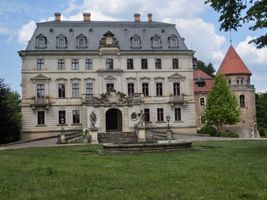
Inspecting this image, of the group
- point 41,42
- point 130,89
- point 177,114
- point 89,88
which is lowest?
point 177,114

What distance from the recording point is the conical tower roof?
6025 cm

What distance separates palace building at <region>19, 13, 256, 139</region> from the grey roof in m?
0.11

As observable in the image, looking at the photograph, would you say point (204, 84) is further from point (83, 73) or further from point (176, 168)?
point (176, 168)

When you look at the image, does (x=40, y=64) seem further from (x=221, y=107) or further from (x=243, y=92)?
(x=243, y=92)

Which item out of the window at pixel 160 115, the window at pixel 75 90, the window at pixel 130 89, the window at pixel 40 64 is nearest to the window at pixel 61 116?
the window at pixel 75 90

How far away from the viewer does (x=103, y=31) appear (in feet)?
174

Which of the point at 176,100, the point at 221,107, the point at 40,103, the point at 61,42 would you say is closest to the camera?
the point at 40,103

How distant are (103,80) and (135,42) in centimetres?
624

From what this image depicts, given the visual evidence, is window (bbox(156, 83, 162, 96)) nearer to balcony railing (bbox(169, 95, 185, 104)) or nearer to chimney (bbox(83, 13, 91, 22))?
balcony railing (bbox(169, 95, 185, 104))

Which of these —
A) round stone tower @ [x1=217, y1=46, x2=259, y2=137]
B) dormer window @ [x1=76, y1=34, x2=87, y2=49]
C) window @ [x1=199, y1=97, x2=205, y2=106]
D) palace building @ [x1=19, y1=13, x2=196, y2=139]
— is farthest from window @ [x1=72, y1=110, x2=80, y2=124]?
round stone tower @ [x1=217, y1=46, x2=259, y2=137]

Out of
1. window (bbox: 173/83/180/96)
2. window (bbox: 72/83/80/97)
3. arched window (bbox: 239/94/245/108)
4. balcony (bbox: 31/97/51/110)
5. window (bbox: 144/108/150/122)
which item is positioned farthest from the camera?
arched window (bbox: 239/94/245/108)

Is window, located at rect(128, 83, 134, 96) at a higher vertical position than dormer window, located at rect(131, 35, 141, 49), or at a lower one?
lower

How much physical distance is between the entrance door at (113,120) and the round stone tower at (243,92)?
16.6 m

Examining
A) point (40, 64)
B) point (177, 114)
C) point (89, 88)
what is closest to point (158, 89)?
point (177, 114)
